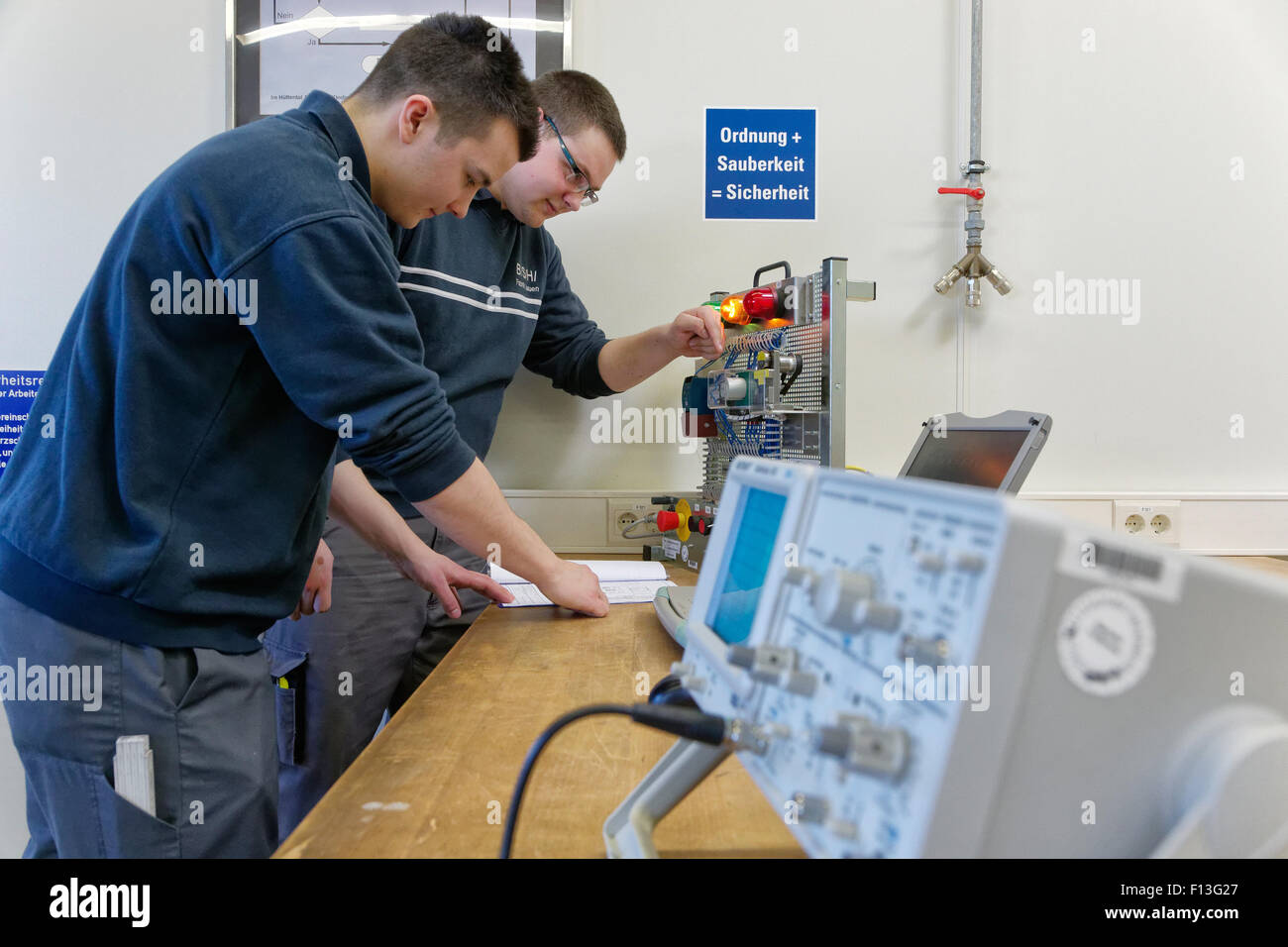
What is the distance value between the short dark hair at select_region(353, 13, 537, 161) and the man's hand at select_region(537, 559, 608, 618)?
0.60m

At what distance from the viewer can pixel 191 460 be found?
36.4 inches

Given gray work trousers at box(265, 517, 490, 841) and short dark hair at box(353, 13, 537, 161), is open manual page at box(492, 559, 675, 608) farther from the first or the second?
short dark hair at box(353, 13, 537, 161)

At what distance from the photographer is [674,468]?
2.01 metres

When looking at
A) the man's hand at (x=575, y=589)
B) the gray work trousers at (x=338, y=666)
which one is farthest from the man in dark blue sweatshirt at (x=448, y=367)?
the man's hand at (x=575, y=589)

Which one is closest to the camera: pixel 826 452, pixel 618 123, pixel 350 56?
pixel 826 452

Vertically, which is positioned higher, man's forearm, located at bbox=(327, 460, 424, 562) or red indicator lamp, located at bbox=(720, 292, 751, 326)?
red indicator lamp, located at bbox=(720, 292, 751, 326)

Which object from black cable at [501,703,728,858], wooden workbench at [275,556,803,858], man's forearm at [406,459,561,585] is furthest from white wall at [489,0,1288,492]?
black cable at [501,703,728,858]

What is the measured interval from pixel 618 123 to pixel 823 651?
4.55 feet

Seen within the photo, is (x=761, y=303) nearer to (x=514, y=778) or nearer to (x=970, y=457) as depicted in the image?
(x=970, y=457)

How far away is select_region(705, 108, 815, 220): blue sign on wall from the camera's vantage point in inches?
77.4

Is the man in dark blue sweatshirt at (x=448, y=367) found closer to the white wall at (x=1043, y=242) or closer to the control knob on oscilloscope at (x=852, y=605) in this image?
the white wall at (x=1043, y=242)
